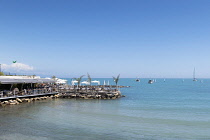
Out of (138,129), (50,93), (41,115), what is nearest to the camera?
(138,129)

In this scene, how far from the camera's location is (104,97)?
41406mm

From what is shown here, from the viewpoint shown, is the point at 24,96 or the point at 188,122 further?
the point at 24,96

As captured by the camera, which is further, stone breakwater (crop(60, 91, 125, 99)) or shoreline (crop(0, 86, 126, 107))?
stone breakwater (crop(60, 91, 125, 99))

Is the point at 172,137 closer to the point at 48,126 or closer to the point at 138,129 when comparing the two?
the point at 138,129

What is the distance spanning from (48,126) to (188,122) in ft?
47.7

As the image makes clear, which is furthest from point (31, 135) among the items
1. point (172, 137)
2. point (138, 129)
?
point (172, 137)

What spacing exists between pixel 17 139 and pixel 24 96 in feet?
65.8

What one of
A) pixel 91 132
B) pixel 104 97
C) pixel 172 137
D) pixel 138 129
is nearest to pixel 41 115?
pixel 91 132

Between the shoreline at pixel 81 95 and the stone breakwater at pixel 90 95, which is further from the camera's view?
the stone breakwater at pixel 90 95

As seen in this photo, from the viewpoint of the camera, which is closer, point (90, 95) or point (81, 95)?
point (90, 95)

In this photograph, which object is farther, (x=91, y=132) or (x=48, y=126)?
(x=48, y=126)

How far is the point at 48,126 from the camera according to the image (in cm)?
1855

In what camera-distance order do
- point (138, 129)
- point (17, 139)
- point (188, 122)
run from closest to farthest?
point (17, 139)
point (138, 129)
point (188, 122)

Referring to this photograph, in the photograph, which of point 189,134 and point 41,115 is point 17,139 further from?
point 189,134
